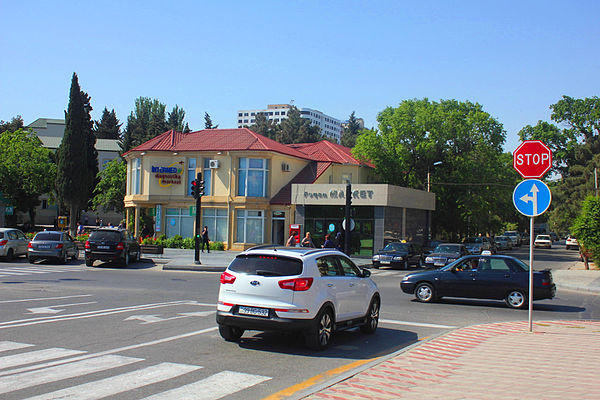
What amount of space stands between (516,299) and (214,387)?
1166cm

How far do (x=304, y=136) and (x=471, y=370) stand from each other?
107809mm

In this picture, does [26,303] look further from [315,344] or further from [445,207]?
[445,207]

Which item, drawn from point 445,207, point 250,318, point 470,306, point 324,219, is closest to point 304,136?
point 445,207

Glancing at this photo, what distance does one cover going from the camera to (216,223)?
43.0 meters

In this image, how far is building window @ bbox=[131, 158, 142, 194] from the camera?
4500 cm

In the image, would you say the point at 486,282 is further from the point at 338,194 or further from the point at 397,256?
the point at 338,194

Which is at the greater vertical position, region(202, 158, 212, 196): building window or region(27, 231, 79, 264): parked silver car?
region(202, 158, 212, 196): building window

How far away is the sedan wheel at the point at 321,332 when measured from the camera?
9234 millimetres

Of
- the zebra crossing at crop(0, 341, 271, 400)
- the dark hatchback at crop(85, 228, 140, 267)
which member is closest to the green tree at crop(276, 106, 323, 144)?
the dark hatchback at crop(85, 228, 140, 267)

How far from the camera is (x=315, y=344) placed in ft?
30.5

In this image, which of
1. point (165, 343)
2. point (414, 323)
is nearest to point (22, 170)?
point (414, 323)

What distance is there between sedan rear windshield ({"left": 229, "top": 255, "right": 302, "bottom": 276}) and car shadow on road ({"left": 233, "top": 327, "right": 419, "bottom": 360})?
49.9 inches

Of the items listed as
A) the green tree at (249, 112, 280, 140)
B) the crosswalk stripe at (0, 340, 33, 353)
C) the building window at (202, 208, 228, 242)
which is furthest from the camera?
the green tree at (249, 112, 280, 140)

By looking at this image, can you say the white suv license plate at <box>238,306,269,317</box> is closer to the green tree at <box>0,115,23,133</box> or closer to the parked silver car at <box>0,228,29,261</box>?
the parked silver car at <box>0,228,29,261</box>
